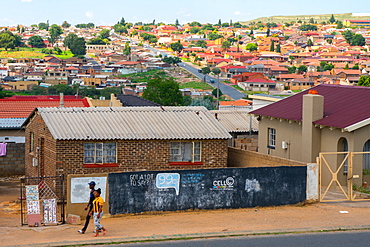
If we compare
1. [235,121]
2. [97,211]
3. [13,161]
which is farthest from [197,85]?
[97,211]

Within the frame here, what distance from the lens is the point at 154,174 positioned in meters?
20.4

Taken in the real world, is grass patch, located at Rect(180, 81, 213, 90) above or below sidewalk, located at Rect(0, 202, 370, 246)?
above

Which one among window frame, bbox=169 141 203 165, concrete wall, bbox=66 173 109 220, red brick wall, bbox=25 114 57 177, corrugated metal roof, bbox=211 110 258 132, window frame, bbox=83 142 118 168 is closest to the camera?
concrete wall, bbox=66 173 109 220

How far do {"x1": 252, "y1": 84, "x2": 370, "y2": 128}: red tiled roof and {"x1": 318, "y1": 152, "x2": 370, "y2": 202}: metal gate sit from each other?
4.18ft

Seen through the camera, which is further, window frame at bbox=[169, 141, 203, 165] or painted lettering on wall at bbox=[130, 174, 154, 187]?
window frame at bbox=[169, 141, 203, 165]

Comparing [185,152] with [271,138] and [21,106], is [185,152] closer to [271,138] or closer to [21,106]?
[271,138]

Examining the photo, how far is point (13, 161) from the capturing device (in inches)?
1228

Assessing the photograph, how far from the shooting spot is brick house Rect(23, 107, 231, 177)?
23391 millimetres

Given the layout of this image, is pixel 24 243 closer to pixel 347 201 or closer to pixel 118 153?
pixel 118 153

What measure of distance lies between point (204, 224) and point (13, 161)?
14.8m

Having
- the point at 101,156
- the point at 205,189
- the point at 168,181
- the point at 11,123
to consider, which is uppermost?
the point at 11,123

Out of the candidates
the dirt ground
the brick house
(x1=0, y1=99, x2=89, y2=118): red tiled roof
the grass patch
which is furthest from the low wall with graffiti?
the grass patch

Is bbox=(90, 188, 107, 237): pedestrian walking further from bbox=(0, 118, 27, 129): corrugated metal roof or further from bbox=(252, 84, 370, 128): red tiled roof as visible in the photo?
bbox=(0, 118, 27, 129): corrugated metal roof

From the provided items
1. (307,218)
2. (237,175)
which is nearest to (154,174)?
(237,175)
